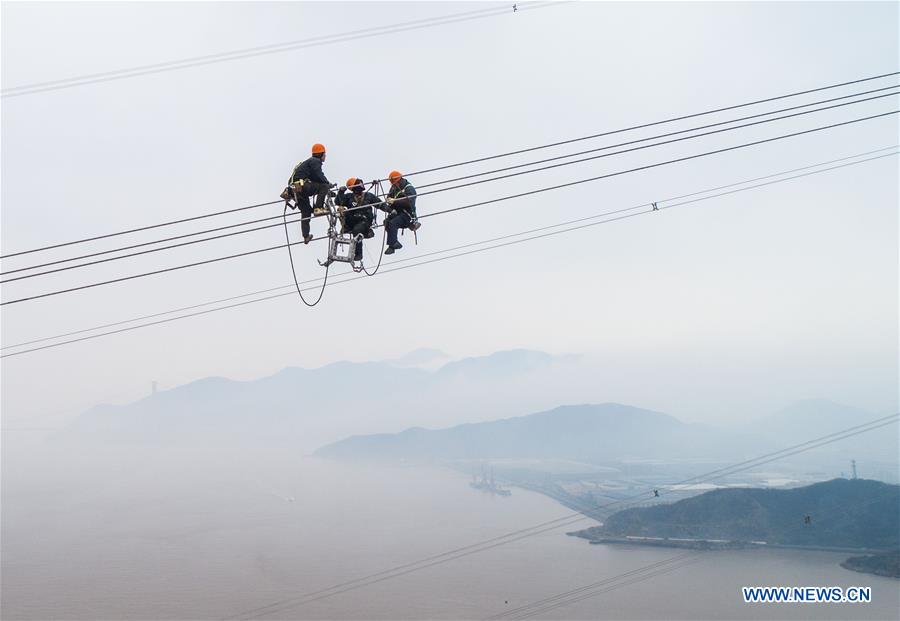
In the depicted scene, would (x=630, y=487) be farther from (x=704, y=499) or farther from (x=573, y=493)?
(x=704, y=499)

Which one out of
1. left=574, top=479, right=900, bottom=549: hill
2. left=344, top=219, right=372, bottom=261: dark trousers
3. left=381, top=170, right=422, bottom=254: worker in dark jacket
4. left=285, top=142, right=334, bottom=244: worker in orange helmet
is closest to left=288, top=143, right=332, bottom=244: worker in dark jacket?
left=285, top=142, right=334, bottom=244: worker in orange helmet

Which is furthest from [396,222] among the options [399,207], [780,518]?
[780,518]

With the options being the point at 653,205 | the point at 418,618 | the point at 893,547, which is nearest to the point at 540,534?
the point at 418,618

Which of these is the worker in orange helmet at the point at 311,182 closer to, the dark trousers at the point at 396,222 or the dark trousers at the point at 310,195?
the dark trousers at the point at 310,195

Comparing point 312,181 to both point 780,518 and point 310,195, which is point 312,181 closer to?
point 310,195

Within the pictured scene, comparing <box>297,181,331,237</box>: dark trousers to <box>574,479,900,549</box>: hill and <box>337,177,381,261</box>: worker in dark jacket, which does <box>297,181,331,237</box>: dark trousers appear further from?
<box>574,479,900,549</box>: hill

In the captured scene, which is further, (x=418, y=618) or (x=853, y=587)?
(x=853, y=587)
